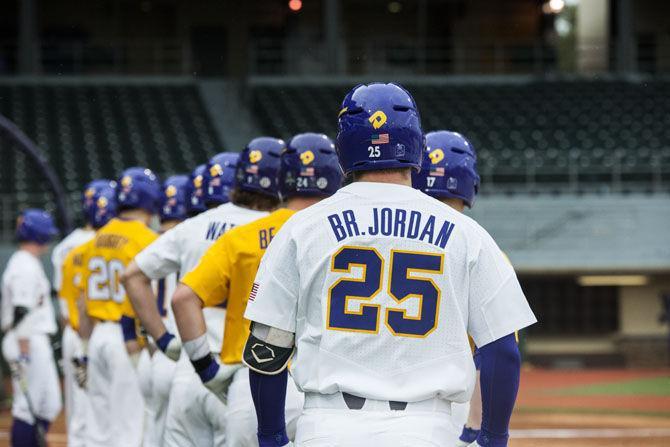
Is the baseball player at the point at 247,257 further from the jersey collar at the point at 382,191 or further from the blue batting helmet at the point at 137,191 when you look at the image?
the blue batting helmet at the point at 137,191

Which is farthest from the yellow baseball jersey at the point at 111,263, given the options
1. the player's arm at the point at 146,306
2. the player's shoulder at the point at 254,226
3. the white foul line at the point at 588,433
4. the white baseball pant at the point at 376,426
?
the white foul line at the point at 588,433

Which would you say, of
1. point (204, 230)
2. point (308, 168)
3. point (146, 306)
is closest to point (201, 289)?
point (308, 168)

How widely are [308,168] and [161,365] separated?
2.57 meters

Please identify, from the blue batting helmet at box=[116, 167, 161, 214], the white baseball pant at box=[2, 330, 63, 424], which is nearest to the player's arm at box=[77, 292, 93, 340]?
the blue batting helmet at box=[116, 167, 161, 214]

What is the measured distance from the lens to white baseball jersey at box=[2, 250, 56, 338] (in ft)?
36.9

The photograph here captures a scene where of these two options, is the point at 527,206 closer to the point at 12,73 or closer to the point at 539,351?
the point at 539,351

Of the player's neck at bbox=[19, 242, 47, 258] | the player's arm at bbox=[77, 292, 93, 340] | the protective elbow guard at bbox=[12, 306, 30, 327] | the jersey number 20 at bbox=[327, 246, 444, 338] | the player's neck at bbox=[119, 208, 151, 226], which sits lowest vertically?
the protective elbow guard at bbox=[12, 306, 30, 327]

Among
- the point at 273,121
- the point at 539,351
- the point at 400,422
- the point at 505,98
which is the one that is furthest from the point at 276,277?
the point at 505,98

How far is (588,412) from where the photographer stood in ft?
56.1

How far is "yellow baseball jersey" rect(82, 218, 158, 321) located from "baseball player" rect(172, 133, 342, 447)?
10.0 feet

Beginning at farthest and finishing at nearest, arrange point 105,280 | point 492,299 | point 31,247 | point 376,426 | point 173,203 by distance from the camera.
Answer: point 31,247 < point 173,203 < point 105,280 < point 492,299 < point 376,426

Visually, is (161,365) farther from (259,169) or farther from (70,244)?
(70,244)

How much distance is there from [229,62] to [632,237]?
13.1m

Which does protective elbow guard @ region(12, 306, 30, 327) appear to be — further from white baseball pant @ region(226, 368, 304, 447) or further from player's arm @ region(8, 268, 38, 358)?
white baseball pant @ region(226, 368, 304, 447)
